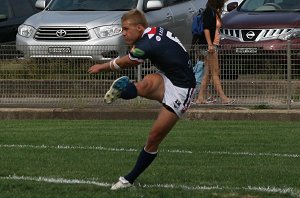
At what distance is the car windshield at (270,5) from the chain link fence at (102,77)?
2.08 metres

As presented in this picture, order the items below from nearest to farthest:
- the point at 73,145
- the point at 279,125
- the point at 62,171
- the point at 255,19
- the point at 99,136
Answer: the point at 62,171 < the point at 73,145 < the point at 99,136 < the point at 279,125 < the point at 255,19

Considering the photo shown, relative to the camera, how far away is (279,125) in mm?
15523

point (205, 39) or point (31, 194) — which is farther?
point (205, 39)

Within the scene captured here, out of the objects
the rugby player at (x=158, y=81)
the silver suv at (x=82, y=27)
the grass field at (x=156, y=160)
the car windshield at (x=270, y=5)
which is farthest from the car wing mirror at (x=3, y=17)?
the rugby player at (x=158, y=81)

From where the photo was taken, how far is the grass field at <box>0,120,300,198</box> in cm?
906

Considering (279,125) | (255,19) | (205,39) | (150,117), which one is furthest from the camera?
(255,19)

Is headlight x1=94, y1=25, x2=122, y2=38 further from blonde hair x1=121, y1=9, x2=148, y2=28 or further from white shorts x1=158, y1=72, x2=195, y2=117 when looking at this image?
white shorts x1=158, y1=72, x2=195, y2=117

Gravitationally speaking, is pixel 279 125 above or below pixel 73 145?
below

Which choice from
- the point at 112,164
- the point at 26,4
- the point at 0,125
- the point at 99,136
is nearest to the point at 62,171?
the point at 112,164

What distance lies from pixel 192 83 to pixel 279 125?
6461 millimetres

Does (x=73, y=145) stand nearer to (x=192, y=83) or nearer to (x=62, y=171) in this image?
(x=62, y=171)

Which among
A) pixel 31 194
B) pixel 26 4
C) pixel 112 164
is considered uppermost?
pixel 31 194

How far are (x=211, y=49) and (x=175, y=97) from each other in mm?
8430

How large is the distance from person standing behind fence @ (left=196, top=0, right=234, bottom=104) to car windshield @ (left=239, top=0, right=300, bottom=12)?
8.10ft
